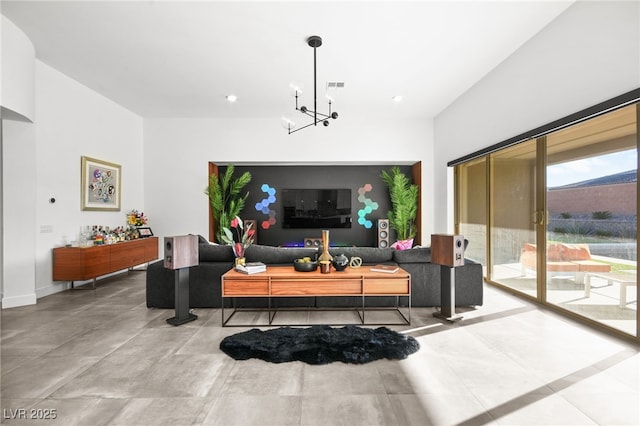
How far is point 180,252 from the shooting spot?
3.11m

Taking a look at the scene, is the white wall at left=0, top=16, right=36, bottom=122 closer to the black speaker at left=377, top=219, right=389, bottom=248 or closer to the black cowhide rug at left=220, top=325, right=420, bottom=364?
the black cowhide rug at left=220, top=325, right=420, bottom=364

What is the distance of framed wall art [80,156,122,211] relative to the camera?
15.7 ft

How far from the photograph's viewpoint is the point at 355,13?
120 inches

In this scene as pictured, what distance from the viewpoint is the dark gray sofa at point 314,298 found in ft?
11.5

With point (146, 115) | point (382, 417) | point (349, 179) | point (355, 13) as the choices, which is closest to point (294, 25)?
point (355, 13)

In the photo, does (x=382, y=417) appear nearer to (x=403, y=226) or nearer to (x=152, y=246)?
(x=403, y=226)

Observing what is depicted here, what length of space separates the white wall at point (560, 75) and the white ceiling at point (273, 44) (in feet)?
0.63

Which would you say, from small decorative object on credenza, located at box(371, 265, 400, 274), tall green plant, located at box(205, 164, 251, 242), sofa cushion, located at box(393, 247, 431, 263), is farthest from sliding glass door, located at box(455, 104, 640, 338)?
tall green plant, located at box(205, 164, 251, 242)

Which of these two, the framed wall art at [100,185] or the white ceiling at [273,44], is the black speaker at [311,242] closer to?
the white ceiling at [273,44]

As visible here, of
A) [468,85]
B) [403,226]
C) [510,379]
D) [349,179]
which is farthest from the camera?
[349,179]

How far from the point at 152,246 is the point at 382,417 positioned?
18.3ft

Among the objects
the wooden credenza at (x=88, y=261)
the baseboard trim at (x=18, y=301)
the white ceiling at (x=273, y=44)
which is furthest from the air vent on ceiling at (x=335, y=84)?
the baseboard trim at (x=18, y=301)

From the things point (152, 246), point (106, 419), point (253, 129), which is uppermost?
point (253, 129)

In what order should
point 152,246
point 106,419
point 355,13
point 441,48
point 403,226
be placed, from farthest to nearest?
1. point 403,226
2. point 152,246
3. point 441,48
4. point 355,13
5. point 106,419
